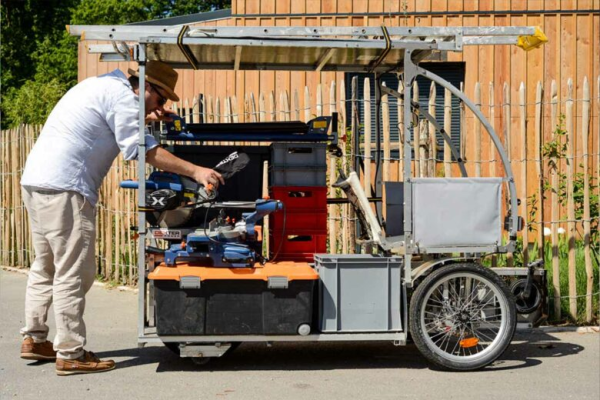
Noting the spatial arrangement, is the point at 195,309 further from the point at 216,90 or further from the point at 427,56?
the point at 216,90

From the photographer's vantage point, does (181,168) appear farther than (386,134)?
No

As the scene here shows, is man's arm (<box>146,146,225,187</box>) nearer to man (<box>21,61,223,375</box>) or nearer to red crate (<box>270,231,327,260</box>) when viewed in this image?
man (<box>21,61,223,375</box>)

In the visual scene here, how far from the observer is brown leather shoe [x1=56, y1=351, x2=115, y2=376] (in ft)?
Answer: 19.8

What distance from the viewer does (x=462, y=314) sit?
20.9 ft

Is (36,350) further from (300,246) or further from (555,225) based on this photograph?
(555,225)

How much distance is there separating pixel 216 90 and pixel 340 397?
349 inches

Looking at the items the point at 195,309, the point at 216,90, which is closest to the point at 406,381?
the point at 195,309

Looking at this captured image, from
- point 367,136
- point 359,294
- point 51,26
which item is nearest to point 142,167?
point 359,294

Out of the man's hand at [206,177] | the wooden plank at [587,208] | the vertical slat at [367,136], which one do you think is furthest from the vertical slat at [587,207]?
the man's hand at [206,177]

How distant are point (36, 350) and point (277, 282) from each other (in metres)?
1.83

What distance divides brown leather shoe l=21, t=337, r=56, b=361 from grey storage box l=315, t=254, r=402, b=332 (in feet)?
6.47

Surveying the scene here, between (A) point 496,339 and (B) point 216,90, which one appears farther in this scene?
(B) point 216,90

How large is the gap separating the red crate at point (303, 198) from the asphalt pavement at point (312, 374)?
44.2 inches

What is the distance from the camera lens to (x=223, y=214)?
21.4 feet
